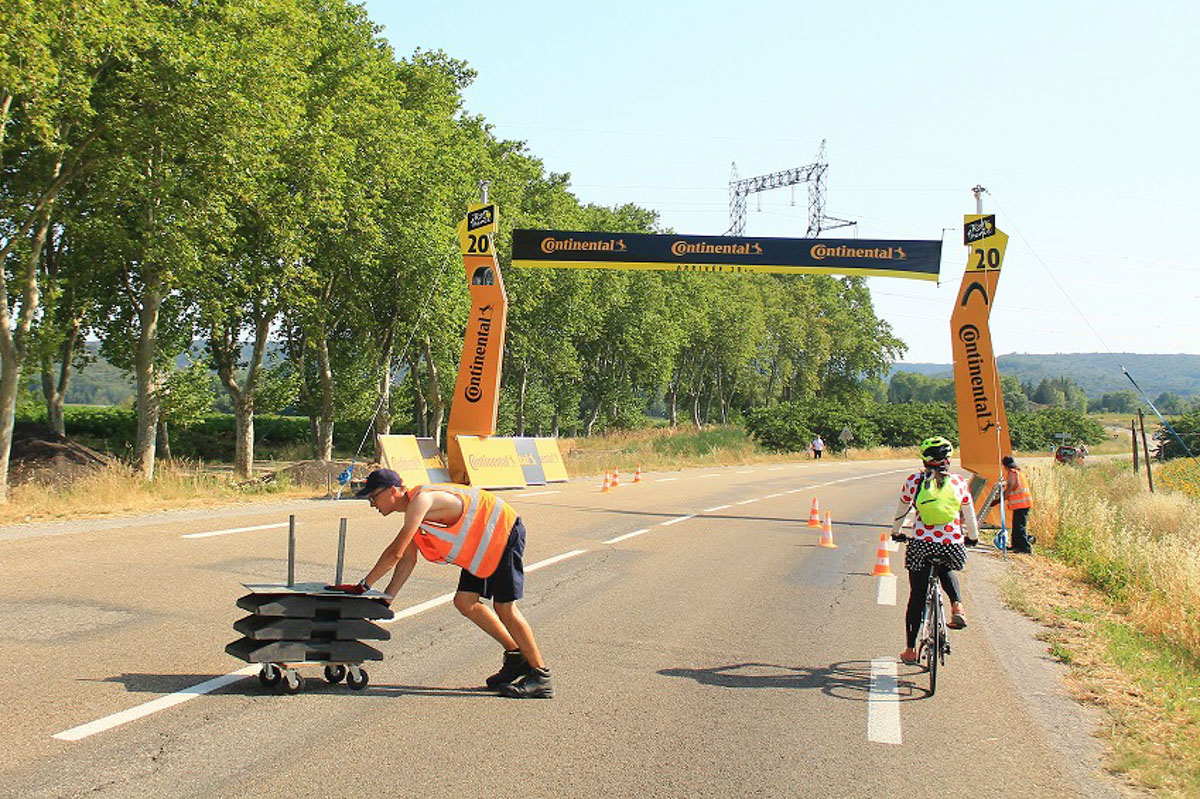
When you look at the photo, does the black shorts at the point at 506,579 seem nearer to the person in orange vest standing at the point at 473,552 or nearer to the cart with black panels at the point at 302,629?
the person in orange vest standing at the point at 473,552

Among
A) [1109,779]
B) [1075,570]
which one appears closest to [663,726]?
[1109,779]

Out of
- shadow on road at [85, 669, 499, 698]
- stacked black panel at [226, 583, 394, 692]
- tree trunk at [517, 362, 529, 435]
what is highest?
tree trunk at [517, 362, 529, 435]

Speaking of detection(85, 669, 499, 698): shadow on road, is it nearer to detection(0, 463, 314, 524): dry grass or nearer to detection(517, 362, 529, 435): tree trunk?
detection(0, 463, 314, 524): dry grass

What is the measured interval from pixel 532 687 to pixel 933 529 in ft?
11.3

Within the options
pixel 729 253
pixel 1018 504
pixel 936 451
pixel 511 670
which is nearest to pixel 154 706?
pixel 511 670

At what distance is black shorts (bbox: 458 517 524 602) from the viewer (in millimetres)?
6539

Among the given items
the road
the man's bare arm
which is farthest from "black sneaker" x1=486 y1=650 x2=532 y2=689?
the man's bare arm

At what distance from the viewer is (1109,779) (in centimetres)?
554

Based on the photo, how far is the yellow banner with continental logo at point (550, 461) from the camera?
29.0m

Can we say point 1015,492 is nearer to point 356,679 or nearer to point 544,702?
point 544,702

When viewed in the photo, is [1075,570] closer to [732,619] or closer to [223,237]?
[732,619]

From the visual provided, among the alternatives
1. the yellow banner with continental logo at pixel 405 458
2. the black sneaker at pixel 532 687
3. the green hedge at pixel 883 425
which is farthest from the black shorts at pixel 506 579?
the green hedge at pixel 883 425

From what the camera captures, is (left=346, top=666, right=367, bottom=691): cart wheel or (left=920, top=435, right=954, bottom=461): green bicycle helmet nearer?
(left=346, top=666, right=367, bottom=691): cart wheel

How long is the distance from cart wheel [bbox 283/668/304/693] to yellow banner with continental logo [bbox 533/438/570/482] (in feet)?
73.0
